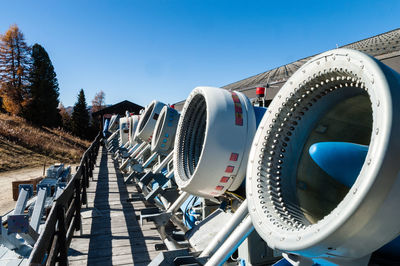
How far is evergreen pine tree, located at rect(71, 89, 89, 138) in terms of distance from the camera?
39.8 m

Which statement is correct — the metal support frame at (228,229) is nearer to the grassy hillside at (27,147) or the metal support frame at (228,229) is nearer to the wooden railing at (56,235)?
the wooden railing at (56,235)

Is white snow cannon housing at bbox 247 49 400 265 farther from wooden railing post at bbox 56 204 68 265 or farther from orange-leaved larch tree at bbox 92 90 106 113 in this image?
orange-leaved larch tree at bbox 92 90 106 113

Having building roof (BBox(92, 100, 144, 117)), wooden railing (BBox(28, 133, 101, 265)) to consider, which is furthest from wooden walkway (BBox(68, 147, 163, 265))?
building roof (BBox(92, 100, 144, 117))

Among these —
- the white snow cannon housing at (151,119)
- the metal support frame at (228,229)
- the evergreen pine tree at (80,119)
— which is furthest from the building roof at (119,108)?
the metal support frame at (228,229)

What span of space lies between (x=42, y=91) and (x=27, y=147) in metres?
12.3

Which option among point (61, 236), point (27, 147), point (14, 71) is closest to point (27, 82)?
point (14, 71)

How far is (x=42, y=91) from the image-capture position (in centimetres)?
3303

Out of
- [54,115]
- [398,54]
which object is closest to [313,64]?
[398,54]

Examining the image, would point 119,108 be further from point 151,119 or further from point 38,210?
point 38,210

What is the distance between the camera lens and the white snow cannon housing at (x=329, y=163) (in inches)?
43.9

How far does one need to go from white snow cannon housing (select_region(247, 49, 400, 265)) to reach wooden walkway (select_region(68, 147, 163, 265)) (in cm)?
243

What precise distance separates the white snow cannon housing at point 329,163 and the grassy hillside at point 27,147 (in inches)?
758

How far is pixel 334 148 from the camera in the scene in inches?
62.6

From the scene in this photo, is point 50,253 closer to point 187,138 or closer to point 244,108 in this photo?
point 187,138
